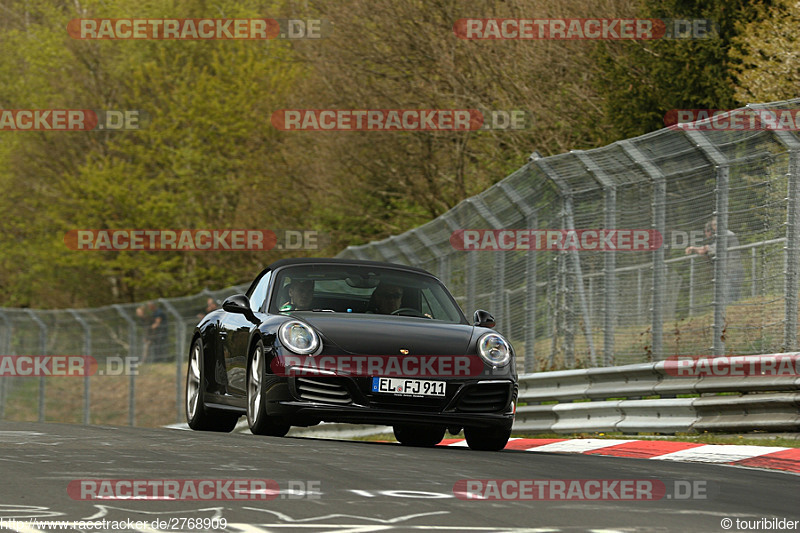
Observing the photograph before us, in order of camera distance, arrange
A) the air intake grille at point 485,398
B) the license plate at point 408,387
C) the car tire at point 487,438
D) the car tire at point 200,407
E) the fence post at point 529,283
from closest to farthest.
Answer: the license plate at point 408,387, the air intake grille at point 485,398, the car tire at point 487,438, the car tire at point 200,407, the fence post at point 529,283

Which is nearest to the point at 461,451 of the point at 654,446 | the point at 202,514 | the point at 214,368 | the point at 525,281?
the point at 654,446

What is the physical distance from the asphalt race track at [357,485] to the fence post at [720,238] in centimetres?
247

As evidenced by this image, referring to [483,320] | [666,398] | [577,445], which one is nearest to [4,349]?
[666,398]

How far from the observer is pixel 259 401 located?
10336 millimetres

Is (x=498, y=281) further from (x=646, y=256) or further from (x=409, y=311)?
(x=409, y=311)

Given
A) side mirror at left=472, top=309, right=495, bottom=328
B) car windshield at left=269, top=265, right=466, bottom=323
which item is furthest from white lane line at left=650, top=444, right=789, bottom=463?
car windshield at left=269, top=265, right=466, bottom=323

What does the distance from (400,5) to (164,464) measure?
22.8m

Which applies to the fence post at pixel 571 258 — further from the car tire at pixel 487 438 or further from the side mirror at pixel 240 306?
the side mirror at pixel 240 306

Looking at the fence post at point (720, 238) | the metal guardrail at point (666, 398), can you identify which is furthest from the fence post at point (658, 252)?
the fence post at point (720, 238)

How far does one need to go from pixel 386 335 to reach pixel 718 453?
2.42m

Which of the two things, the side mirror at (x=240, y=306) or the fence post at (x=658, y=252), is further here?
the fence post at (x=658, y=252)

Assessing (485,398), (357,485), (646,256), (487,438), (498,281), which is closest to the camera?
(357,485)

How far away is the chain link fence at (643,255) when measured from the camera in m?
11.3

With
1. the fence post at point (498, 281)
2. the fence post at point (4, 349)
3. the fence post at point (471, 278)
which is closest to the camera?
the fence post at point (498, 281)
